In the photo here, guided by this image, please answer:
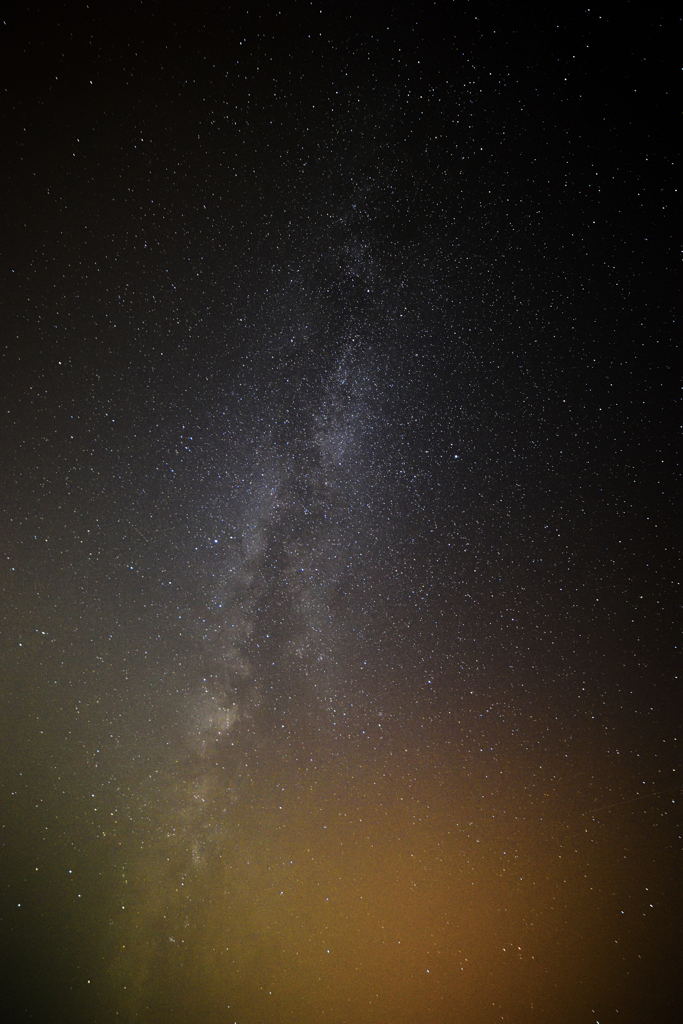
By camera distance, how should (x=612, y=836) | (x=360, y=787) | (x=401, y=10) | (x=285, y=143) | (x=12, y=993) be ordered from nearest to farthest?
(x=401, y=10), (x=285, y=143), (x=612, y=836), (x=360, y=787), (x=12, y=993)

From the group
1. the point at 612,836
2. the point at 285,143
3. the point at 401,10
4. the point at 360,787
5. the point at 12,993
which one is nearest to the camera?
the point at 401,10

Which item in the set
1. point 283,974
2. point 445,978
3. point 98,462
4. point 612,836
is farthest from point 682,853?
point 98,462

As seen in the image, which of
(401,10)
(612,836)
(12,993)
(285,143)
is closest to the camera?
(401,10)

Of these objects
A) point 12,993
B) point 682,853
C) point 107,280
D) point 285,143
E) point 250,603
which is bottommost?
point 12,993

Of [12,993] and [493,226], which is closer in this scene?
[493,226]

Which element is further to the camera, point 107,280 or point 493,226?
point 107,280

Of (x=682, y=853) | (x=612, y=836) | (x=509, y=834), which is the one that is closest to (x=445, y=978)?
(x=509, y=834)

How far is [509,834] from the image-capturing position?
1262mm

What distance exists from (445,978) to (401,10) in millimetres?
2228

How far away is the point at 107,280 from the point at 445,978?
1.97m

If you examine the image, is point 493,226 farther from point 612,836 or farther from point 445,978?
point 445,978

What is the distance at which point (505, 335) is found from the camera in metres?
1.20

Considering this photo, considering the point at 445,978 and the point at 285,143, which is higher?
the point at 285,143

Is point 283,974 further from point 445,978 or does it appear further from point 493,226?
point 493,226
